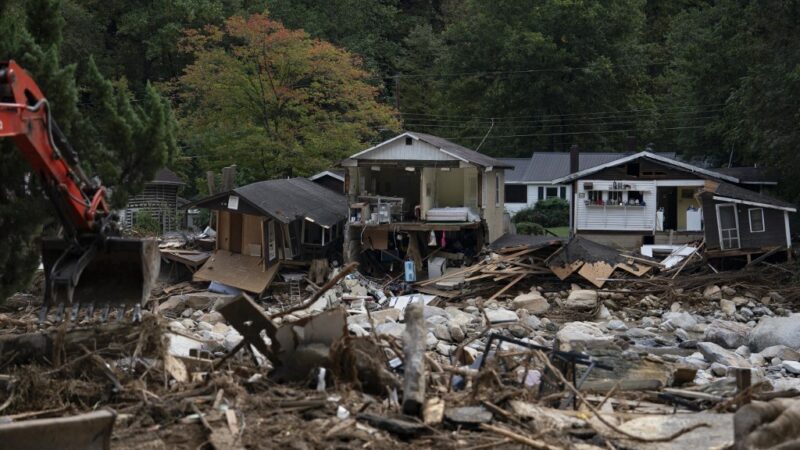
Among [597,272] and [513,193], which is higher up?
[513,193]

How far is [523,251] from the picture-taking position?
106 ft

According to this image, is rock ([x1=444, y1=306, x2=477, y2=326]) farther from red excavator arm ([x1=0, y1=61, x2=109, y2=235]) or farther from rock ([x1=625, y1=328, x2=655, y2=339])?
red excavator arm ([x1=0, y1=61, x2=109, y2=235])

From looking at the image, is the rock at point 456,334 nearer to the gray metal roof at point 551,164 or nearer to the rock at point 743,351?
the rock at point 743,351

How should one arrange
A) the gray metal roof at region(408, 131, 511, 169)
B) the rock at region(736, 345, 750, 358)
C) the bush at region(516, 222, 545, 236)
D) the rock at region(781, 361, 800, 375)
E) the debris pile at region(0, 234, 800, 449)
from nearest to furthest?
the debris pile at region(0, 234, 800, 449) < the rock at region(781, 361, 800, 375) < the rock at region(736, 345, 750, 358) < the gray metal roof at region(408, 131, 511, 169) < the bush at region(516, 222, 545, 236)

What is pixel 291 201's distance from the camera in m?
32.8

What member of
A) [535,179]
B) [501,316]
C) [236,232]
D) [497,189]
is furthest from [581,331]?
[535,179]

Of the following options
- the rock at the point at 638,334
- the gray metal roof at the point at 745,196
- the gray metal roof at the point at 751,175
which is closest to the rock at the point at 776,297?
the gray metal roof at the point at 745,196

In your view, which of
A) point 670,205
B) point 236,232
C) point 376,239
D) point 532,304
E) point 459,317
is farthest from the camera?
point 670,205

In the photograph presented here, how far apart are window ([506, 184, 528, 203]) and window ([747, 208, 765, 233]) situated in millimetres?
19943

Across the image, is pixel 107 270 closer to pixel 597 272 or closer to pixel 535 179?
pixel 597 272

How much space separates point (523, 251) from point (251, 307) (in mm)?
22079

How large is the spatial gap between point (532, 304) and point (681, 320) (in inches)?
170

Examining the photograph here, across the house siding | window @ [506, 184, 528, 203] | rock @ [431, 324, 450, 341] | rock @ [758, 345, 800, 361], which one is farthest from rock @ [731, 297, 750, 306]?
window @ [506, 184, 528, 203]

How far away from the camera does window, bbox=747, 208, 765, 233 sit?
3241 centimetres
